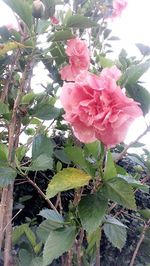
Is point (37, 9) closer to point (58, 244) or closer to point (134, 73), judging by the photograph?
point (134, 73)

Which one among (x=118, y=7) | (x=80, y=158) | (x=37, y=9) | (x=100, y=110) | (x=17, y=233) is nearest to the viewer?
(x=100, y=110)

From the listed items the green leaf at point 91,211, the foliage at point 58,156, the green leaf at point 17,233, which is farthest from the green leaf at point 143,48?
the green leaf at point 17,233

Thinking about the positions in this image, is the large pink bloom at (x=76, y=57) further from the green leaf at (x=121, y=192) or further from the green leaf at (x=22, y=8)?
the green leaf at (x=121, y=192)

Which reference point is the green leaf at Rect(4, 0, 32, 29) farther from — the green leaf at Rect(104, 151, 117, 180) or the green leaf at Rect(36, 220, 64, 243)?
the green leaf at Rect(36, 220, 64, 243)

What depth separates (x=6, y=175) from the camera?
891mm

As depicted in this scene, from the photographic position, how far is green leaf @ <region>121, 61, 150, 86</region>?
2.80 feet

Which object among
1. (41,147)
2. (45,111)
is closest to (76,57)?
(45,111)

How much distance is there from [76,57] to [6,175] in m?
0.43

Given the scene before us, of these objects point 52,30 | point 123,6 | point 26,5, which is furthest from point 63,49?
point 123,6

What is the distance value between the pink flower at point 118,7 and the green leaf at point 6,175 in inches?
40.3

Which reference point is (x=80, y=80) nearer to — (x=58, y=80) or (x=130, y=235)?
(x=58, y=80)

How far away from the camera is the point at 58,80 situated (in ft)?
4.06

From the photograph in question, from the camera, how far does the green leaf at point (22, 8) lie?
3.08 ft

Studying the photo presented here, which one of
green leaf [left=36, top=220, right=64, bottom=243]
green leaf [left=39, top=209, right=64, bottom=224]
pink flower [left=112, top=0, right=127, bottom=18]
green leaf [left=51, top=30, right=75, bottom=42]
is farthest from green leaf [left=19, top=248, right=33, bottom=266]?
pink flower [left=112, top=0, right=127, bottom=18]
